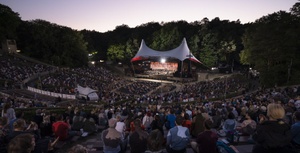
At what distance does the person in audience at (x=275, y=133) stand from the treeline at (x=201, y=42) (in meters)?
20.8

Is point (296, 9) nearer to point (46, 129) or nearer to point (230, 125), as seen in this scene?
point (230, 125)

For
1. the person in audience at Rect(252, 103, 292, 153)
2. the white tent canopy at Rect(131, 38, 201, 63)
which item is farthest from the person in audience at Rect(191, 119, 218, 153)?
the white tent canopy at Rect(131, 38, 201, 63)

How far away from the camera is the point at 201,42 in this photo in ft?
151

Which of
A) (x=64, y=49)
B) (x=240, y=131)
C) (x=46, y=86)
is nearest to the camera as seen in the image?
(x=240, y=131)

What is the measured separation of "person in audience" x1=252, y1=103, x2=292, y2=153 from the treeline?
2075 centimetres

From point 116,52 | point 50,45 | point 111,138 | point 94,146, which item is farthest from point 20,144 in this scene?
point 116,52

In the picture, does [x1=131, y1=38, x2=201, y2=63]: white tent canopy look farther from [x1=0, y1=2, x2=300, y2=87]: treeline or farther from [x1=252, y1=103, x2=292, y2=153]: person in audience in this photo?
[x1=252, y1=103, x2=292, y2=153]: person in audience

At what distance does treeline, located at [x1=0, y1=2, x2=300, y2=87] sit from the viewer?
71.8ft

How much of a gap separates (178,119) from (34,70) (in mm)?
29678

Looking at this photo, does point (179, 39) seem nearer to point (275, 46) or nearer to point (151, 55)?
point (151, 55)

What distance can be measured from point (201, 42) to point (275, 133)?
45273 mm

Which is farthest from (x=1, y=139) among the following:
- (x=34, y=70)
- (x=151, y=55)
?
(x=151, y=55)

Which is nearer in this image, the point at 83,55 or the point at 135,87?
the point at 135,87

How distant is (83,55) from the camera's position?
149 ft
